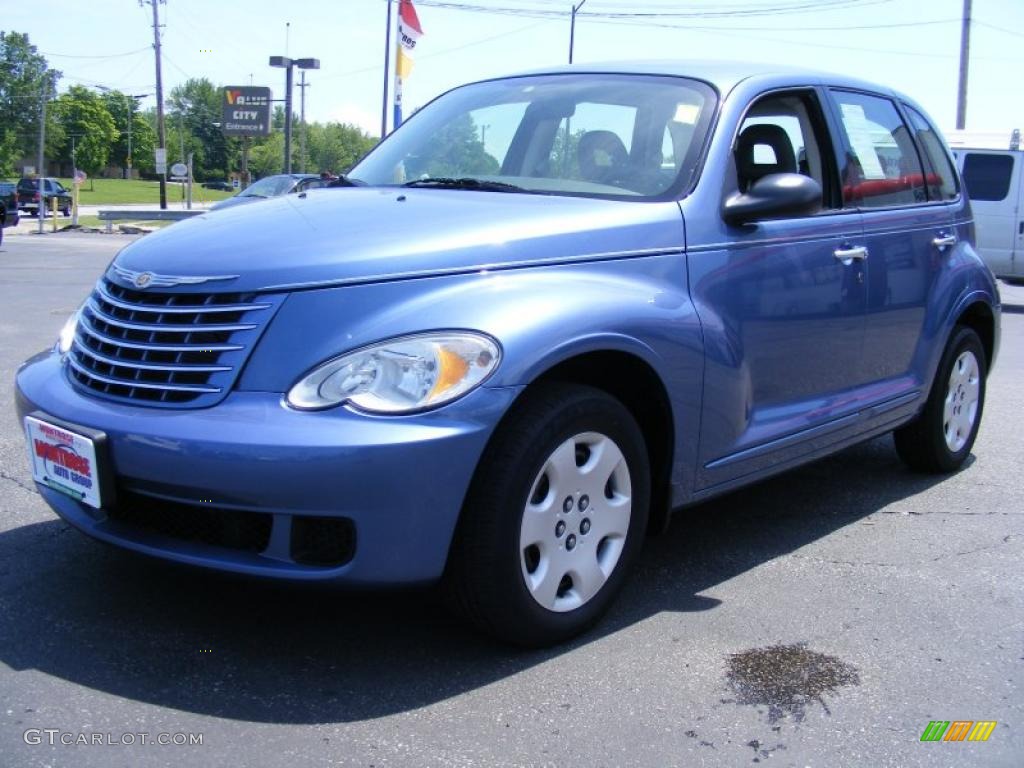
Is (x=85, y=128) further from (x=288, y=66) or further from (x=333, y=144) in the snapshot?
(x=288, y=66)

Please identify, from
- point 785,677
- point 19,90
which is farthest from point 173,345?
point 19,90

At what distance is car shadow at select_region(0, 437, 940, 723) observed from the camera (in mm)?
2777

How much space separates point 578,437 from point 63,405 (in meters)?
1.42

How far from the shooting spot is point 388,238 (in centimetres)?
296

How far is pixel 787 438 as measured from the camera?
152 inches

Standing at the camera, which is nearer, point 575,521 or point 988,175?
point 575,521

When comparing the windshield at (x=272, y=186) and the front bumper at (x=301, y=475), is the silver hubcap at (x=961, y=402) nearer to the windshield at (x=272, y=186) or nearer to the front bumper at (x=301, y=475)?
the front bumper at (x=301, y=475)

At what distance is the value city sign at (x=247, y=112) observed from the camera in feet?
172

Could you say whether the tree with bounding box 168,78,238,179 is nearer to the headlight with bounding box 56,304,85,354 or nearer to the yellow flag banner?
the yellow flag banner

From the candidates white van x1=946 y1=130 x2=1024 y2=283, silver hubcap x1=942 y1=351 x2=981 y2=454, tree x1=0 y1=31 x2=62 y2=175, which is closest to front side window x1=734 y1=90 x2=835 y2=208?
silver hubcap x1=942 y1=351 x2=981 y2=454

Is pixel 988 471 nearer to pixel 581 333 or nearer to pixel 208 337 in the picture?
pixel 581 333

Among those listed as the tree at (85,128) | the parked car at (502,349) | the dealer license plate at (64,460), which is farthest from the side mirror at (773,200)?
the tree at (85,128)

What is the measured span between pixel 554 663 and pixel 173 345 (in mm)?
1353

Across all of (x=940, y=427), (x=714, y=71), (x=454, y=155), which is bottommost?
(x=940, y=427)
